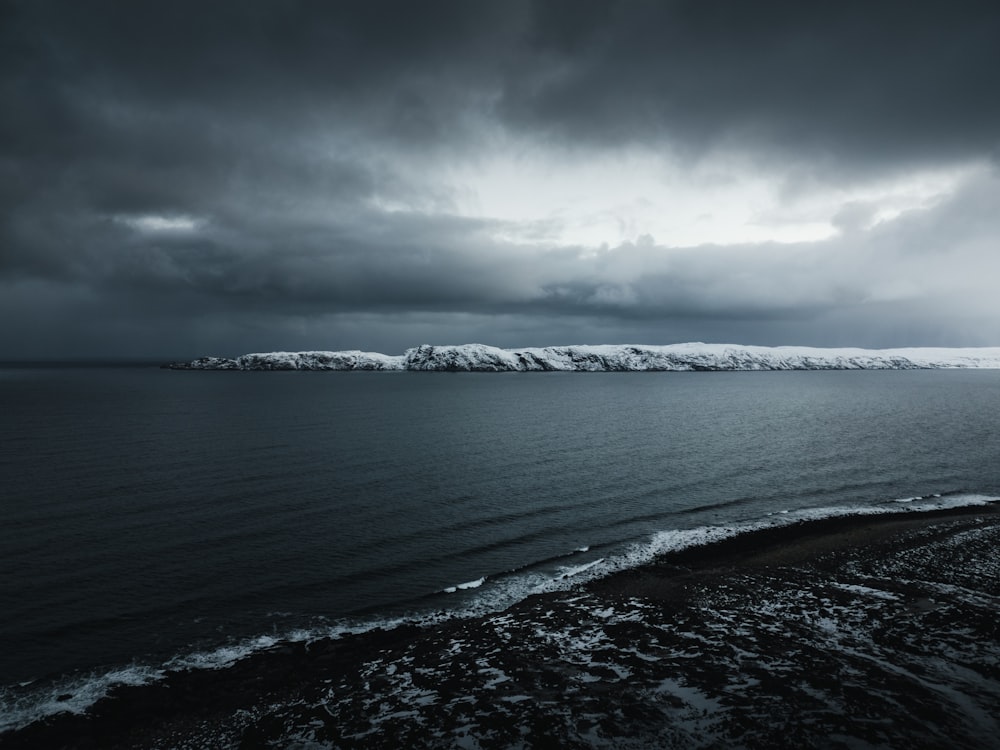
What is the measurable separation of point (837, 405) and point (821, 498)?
343 feet

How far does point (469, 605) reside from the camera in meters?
24.7

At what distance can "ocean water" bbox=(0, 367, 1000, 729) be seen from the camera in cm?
2275

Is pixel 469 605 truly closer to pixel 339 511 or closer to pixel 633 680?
pixel 633 680

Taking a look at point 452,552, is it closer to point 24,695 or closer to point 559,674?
point 559,674

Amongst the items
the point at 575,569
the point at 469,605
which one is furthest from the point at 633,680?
the point at 575,569

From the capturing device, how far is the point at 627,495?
44906 mm

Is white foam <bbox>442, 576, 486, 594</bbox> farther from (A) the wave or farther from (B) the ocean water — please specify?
(B) the ocean water

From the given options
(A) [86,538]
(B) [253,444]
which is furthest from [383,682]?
(B) [253,444]

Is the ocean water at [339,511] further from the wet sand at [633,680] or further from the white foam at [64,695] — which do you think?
the wet sand at [633,680]

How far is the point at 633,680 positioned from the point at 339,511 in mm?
27568

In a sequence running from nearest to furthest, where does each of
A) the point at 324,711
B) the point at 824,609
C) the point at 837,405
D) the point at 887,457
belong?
the point at 324,711
the point at 824,609
the point at 887,457
the point at 837,405

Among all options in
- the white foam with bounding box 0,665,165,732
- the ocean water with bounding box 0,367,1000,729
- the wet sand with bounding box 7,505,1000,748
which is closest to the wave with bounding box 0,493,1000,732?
the white foam with bounding box 0,665,165,732

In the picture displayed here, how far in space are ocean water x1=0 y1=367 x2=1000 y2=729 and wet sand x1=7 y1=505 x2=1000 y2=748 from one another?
2627 millimetres

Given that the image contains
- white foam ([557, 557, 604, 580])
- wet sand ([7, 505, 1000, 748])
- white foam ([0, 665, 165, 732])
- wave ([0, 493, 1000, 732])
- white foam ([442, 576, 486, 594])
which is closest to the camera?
wet sand ([7, 505, 1000, 748])
